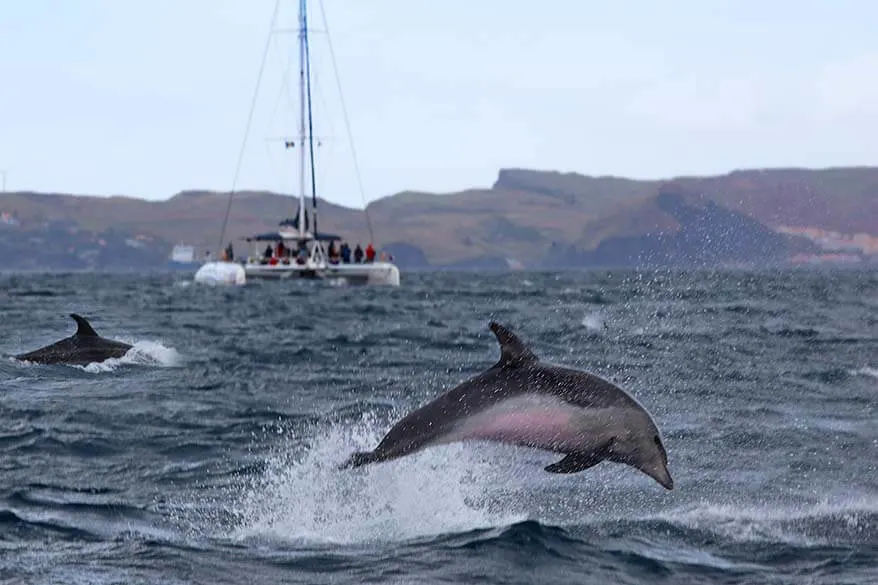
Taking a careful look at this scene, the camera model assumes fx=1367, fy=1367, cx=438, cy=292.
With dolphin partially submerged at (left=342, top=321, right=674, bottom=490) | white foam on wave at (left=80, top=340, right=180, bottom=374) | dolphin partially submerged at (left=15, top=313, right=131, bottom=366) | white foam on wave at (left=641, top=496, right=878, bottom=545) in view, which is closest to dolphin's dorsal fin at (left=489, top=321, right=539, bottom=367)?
dolphin partially submerged at (left=342, top=321, right=674, bottom=490)

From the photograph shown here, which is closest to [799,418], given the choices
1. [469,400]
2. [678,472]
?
[678,472]

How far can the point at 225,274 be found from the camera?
79.2 m

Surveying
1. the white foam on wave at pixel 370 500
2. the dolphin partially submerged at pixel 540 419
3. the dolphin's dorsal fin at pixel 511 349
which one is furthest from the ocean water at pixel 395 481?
the dolphin's dorsal fin at pixel 511 349

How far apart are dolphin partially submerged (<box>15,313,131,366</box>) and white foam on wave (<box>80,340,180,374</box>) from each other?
168mm

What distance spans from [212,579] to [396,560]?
1245 millimetres

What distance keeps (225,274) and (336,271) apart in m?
6.43

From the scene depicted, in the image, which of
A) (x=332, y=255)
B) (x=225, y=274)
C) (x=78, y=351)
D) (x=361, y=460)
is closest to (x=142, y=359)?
(x=78, y=351)

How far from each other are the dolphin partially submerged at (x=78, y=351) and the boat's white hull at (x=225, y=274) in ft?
187

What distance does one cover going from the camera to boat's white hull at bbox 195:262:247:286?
7869cm

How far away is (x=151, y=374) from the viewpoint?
2042 cm

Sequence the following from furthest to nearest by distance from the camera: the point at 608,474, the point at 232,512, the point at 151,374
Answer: the point at 151,374, the point at 608,474, the point at 232,512

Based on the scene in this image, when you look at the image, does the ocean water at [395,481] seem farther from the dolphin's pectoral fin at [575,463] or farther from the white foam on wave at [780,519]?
the dolphin's pectoral fin at [575,463]

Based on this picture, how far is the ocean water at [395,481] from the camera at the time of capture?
360 inches

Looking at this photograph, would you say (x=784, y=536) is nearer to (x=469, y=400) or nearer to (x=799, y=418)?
(x=469, y=400)
